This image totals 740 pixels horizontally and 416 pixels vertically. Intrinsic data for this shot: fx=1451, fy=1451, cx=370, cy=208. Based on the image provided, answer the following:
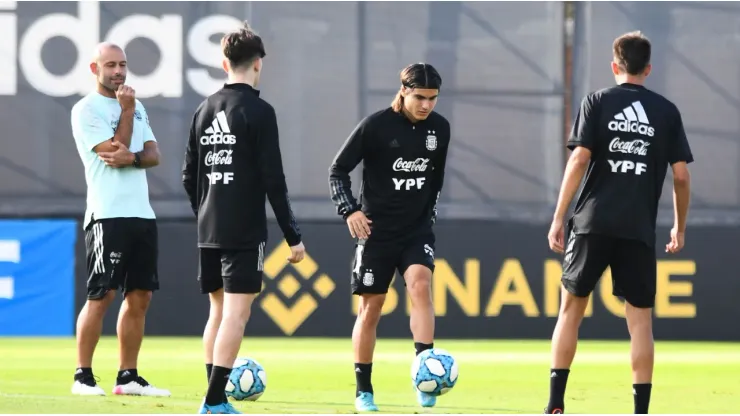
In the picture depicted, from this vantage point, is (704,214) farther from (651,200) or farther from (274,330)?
(651,200)

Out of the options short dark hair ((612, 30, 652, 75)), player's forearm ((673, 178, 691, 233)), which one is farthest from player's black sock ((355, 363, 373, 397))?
short dark hair ((612, 30, 652, 75))

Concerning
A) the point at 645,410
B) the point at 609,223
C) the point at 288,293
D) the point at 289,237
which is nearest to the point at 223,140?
the point at 289,237

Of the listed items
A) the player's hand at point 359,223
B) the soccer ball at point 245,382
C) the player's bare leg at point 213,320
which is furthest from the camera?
the soccer ball at point 245,382

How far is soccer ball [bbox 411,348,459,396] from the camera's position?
698 cm

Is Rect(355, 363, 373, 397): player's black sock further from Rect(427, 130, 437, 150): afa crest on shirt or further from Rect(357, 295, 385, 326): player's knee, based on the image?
Rect(427, 130, 437, 150): afa crest on shirt

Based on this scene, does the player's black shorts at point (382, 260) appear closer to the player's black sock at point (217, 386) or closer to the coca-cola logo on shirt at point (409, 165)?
the coca-cola logo on shirt at point (409, 165)

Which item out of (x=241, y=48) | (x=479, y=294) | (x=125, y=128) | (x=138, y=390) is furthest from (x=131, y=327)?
(x=479, y=294)

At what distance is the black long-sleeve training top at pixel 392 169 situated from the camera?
7.27 meters

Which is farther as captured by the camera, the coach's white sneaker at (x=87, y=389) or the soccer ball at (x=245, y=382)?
the coach's white sneaker at (x=87, y=389)

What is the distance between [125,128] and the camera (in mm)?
7570

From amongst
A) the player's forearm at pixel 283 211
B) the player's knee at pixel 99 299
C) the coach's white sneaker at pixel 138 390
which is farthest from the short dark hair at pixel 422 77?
the coach's white sneaker at pixel 138 390

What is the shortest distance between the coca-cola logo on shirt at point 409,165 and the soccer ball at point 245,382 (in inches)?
49.0

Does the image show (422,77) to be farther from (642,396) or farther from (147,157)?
(642,396)

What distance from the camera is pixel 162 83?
13.2 metres
